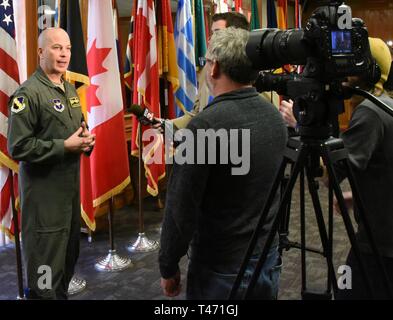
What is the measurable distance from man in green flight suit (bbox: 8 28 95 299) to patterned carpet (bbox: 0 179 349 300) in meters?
0.54

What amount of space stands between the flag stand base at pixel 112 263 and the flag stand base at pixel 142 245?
24cm

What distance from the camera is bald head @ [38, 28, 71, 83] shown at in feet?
7.53

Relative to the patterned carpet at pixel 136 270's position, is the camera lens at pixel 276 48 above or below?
above

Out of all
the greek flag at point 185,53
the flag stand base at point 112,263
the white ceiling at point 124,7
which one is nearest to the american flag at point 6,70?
the flag stand base at point 112,263

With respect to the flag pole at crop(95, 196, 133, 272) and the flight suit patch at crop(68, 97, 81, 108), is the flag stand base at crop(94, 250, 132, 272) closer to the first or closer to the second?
the flag pole at crop(95, 196, 133, 272)

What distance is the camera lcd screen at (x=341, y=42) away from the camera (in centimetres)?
96

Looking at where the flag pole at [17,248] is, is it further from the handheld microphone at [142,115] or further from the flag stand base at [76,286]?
the handheld microphone at [142,115]

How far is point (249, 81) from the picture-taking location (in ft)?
4.41

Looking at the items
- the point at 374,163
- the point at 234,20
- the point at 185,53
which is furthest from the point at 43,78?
the point at 185,53

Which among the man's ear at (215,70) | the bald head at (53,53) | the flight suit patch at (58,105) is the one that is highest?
the bald head at (53,53)

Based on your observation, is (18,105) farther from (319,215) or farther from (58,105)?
(319,215)

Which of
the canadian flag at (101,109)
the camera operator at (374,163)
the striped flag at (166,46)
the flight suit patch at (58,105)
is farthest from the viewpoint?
the striped flag at (166,46)

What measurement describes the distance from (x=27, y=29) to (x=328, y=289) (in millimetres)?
2851

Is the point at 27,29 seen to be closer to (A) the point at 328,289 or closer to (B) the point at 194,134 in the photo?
(B) the point at 194,134
